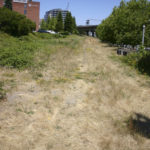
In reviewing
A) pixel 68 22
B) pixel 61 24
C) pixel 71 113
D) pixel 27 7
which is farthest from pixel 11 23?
pixel 27 7

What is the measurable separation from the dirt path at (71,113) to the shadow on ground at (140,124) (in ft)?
0.49

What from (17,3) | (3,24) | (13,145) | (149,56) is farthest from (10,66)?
(17,3)

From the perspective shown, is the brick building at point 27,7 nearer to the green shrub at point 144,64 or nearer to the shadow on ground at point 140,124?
the green shrub at point 144,64

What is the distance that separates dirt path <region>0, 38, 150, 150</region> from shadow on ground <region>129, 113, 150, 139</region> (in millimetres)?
149

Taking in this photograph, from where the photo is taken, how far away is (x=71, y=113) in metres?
4.83

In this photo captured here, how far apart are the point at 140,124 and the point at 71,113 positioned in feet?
5.62

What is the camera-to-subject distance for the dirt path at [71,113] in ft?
11.6

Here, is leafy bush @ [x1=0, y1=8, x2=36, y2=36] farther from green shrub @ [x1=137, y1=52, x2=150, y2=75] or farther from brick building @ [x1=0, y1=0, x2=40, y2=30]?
brick building @ [x1=0, y1=0, x2=40, y2=30]

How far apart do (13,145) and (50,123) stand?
3.44 feet

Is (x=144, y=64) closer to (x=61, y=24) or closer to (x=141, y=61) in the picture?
(x=141, y=61)

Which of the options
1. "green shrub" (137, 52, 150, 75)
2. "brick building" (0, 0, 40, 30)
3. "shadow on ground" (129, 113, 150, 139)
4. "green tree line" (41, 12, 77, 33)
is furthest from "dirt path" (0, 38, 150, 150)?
"brick building" (0, 0, 40, 30)

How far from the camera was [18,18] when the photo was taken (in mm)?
30344

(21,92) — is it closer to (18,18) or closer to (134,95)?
(134,95)

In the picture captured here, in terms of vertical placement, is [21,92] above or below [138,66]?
below
